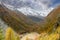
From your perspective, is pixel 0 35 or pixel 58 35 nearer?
pixel 0 35

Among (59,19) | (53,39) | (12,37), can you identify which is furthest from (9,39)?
(59,19)

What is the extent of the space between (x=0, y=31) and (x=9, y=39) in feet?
2.68

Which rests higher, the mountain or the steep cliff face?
the mountain

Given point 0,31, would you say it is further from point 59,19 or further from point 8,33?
point 59,19

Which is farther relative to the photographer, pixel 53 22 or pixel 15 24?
pixel 15 24

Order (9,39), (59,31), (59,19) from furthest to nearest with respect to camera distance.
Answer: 1. (59,19)
2. (59,31)
3. (9,39)

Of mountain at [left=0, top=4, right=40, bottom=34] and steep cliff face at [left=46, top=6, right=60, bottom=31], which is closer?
steep cliff face at [left=46, top=6, right=60, bottom=31]

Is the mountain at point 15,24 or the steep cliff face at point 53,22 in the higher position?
the mountain at point 15,24

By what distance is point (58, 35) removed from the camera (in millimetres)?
8367

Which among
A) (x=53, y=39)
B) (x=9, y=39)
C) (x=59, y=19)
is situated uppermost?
(x=59, y=19)

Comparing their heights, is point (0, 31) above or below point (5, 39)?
above

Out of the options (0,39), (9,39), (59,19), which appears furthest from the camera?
(59,19)

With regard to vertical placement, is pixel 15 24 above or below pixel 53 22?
above

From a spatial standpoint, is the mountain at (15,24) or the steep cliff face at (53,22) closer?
the steep cliff face at (53,22)
